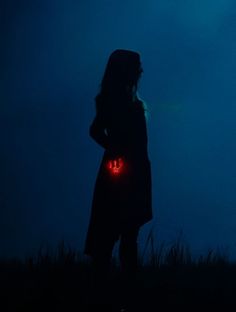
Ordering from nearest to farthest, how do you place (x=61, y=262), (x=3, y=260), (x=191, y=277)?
(x=191, y=277) → (x=61, y=262) → (x=3, y=260)

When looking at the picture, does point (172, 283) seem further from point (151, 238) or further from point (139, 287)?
point (151, 238)

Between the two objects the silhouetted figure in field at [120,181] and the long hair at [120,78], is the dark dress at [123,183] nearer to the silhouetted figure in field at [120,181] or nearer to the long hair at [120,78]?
the silhouetted figure in field at [120,181]

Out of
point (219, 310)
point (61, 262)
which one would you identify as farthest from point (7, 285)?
point (219, 310)

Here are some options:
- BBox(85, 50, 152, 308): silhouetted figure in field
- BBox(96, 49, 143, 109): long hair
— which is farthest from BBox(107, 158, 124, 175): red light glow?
BBox(96, 49, 143, 109): long hair

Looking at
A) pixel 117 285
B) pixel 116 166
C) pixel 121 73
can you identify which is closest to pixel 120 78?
pixel 121 73

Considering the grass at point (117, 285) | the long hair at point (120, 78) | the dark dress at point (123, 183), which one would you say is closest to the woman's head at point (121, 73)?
the long hair at point (120, 78)

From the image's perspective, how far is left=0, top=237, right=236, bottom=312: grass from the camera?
3.25 metres

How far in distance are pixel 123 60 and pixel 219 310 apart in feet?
6.28

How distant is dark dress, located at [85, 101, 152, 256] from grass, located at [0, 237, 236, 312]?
1.22 ft

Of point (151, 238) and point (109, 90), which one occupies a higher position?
point (109, 90)

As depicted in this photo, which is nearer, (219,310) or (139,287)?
(219,310)

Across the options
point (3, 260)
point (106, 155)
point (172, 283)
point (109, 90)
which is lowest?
point (172, 283)

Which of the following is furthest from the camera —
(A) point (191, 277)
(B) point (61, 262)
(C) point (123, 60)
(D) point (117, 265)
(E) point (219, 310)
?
(D) point (117, 265)

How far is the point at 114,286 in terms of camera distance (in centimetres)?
372
